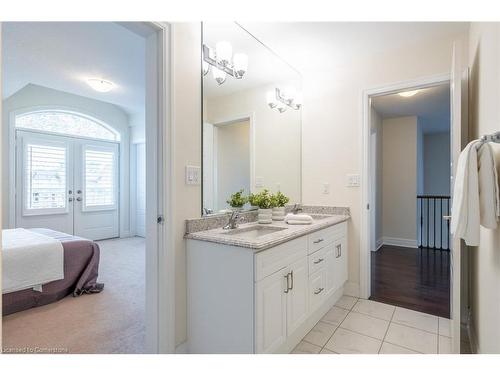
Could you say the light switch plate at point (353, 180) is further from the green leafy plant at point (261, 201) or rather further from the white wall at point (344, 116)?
the green leafy plant at point (261, 201)

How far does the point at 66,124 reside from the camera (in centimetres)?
501

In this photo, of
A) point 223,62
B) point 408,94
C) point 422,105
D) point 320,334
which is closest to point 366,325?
point 320,334

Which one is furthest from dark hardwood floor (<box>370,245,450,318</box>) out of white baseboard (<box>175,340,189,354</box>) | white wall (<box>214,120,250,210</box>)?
white baseboard (<box>175,340,189,354</box>)

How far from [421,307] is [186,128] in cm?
258

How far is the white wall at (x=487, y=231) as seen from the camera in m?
1.29

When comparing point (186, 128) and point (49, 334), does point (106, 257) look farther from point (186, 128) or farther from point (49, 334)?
point (186, 128)

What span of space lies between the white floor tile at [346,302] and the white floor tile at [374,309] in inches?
1.5

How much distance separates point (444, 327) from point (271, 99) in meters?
2.50

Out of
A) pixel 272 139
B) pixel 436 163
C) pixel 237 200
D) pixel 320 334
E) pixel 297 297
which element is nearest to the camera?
pixel 297 297

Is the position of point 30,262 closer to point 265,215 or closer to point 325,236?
point 265,215

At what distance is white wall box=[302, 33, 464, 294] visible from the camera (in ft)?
8.36

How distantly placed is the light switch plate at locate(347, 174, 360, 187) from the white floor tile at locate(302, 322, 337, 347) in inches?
52.3
